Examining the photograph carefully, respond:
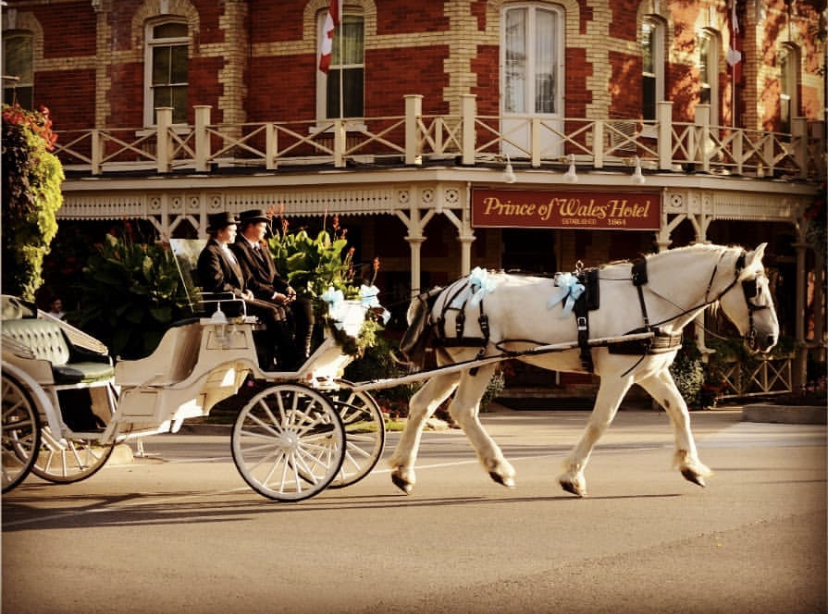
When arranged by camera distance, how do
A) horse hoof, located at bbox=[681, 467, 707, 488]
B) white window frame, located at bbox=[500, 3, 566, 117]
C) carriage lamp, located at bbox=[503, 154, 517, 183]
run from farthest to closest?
1. white window frame, located at bbox=[500, 3, 566, 117]
2. carriage lamp, located at bbox=[503, 154, 517, 183]
3. horse hoof, located at bbox=[681, 467, 707, 488]

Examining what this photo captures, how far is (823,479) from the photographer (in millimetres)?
11898

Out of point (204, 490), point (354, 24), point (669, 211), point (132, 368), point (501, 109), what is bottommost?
point (204, 490)

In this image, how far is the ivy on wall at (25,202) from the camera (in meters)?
13.6

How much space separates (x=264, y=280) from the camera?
10.9m

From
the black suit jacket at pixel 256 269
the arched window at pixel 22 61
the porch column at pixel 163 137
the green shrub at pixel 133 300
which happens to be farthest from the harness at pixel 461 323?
the arched window at pixel 22 61

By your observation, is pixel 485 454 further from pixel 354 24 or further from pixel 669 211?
pixel 354 24

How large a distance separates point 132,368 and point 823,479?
5.97 meters

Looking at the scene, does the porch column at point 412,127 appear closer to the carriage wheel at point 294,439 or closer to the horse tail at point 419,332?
the horse tail at point 419,332

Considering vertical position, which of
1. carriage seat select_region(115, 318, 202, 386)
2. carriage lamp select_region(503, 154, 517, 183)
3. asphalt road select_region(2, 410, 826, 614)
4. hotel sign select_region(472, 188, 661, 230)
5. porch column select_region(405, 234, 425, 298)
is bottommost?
asphalt road select_region(2, 410, 826, 614)

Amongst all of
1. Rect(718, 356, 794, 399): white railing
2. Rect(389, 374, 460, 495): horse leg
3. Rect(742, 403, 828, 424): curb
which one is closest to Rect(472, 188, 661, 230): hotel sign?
Rect(718, 356, 794, 399): white railing

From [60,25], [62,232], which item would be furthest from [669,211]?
[60,25]

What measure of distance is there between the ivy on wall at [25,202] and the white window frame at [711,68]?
1568 cm

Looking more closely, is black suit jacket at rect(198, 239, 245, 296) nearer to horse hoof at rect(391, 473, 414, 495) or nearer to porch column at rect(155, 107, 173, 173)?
horse hoof at rect(391, 473, 414, 495)

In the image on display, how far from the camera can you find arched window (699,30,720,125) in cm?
2650
